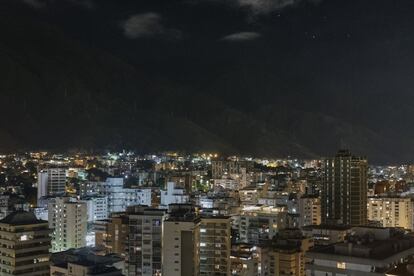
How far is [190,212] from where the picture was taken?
12805 mm

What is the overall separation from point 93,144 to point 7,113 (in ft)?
Result: 29.6

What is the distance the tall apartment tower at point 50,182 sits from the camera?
1065 inches

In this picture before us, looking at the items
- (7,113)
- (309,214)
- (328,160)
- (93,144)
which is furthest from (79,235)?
(7,113)

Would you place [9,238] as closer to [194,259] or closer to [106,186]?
[194,259]

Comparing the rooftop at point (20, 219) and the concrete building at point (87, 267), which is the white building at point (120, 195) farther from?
the concrete building at point (87, 267)

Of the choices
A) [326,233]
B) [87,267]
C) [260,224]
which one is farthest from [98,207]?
[87,267]

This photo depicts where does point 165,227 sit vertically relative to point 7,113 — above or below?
below

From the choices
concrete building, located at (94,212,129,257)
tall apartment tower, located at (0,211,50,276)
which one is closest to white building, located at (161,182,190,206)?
concrete building, located at (94,212,129,257)

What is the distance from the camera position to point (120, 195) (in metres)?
25.1

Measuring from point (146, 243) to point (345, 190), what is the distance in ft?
39.1

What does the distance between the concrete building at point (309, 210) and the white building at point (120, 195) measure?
6408mm

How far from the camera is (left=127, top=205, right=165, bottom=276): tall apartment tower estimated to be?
43.0 feet

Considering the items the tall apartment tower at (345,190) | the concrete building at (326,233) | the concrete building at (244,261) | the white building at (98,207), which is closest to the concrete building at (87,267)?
the concrete building at (244,261)

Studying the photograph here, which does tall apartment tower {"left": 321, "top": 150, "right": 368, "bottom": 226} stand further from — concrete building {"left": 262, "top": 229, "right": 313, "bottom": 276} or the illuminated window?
the illuminated window
